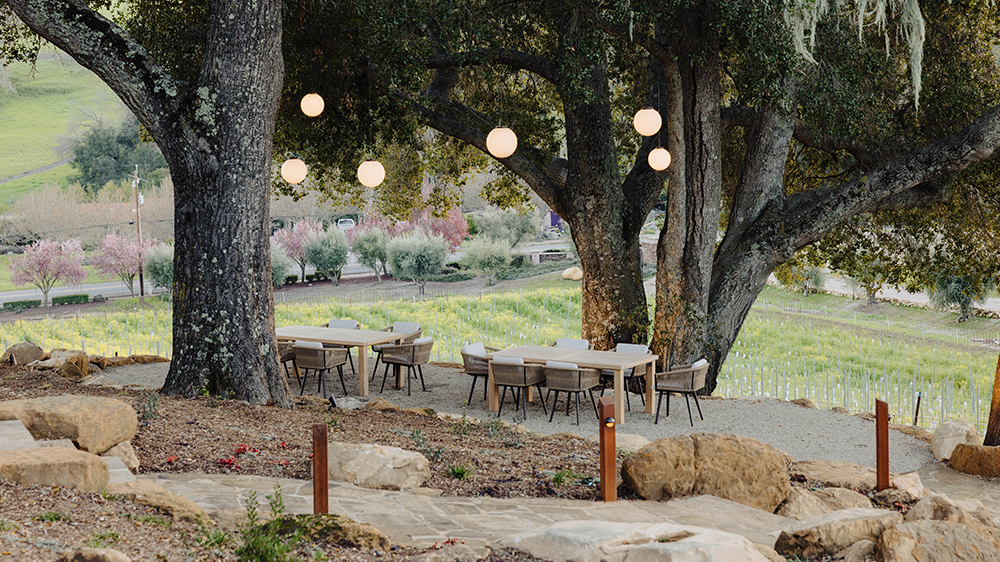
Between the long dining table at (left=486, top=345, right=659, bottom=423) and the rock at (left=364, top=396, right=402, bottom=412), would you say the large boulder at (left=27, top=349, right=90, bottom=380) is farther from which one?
the long dining table at (left=486, top=345, right=659, bottom=423)

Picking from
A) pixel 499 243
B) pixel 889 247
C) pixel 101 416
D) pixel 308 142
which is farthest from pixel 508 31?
pixel 499 243

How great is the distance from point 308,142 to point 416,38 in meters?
2.56

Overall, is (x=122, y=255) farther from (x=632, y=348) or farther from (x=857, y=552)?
(x=857, y=552)

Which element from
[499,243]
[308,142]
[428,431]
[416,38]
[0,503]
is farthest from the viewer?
[499,243]

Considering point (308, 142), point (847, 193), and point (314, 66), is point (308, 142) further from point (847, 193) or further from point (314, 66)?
point (847, 193)

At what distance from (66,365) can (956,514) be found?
8811 mm

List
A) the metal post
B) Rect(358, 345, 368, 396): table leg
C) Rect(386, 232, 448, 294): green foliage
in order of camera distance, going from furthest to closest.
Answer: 1. Rect(386, 232, 448, 294): green foliage
2. Rect(358, 345, 368, 396): table leg
3. the metal post

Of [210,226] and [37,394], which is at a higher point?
[210,226]

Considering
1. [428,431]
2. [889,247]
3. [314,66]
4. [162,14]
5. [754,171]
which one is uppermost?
[162,14]

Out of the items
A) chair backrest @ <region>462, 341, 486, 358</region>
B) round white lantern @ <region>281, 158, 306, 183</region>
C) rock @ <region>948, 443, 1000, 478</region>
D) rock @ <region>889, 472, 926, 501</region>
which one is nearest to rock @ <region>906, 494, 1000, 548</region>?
rock @ <region>889, 472, 926, 501</region>

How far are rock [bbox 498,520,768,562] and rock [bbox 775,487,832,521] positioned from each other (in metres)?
1.66

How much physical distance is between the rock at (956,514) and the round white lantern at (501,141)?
4.67m

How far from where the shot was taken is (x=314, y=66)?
29.1ft

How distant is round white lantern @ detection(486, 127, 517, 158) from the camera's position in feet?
23.4
